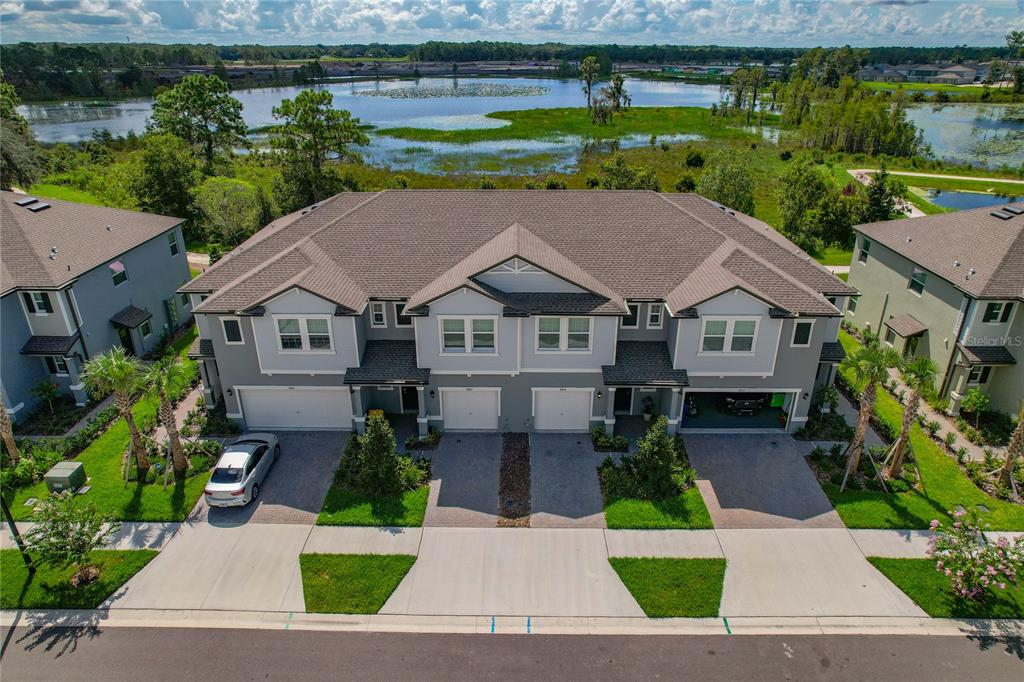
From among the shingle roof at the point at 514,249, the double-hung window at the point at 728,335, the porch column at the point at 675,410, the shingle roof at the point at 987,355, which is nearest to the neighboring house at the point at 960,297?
the shingle roof at the point at 987,355

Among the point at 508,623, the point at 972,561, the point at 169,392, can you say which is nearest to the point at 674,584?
the point at 508,623

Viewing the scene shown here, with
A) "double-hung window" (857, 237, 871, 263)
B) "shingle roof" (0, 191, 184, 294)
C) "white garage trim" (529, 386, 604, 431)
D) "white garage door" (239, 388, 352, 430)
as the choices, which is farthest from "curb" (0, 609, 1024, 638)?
"double-hung window" (857, 237, 871, 263)

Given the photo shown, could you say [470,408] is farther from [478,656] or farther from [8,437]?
[8,437]

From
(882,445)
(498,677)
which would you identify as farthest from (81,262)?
(882,445)

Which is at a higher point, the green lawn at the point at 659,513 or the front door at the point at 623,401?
the front door at the point at 623,401

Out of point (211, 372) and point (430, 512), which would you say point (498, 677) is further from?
point (211, 372)

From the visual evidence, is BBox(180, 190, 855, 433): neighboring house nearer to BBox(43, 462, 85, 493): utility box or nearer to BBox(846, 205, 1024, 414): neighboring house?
BBox(846, 205, 1024, 414): neighboring house

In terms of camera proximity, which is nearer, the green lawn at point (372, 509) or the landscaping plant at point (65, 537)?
the landscaping plant at point (65, 537)

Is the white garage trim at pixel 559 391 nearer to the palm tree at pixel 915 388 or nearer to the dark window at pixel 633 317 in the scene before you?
the dark window at pixel 633 317
